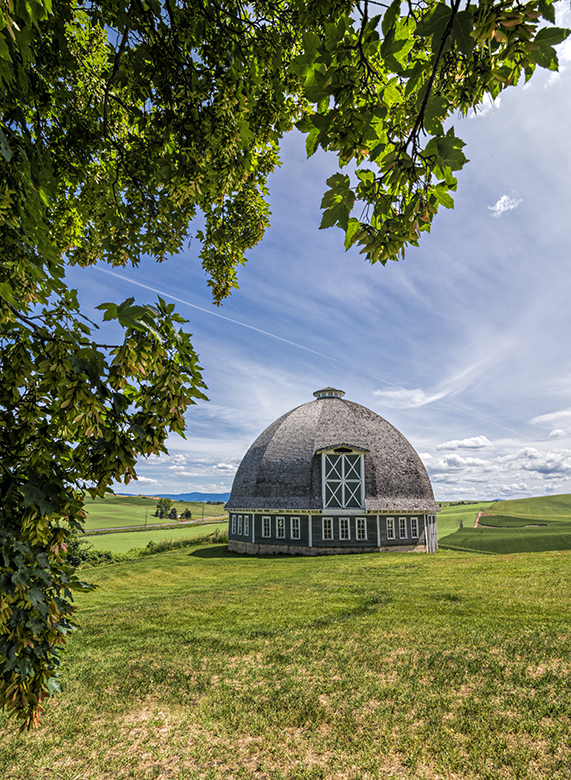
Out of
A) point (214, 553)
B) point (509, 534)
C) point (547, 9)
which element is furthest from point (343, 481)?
point (547, 9)

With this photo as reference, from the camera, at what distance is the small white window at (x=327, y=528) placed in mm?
29391

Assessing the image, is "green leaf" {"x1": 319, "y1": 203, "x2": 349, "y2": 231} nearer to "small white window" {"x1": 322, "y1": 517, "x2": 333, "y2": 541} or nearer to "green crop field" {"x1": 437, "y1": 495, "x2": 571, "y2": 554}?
"small white window" {"x1": 322, "y1": 517, "x2": 333, "y2": 541}

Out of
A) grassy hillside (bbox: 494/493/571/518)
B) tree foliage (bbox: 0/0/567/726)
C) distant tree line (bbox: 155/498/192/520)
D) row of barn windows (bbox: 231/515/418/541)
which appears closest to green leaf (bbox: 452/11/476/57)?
tree foliage (bbox: 0/0/567/726)

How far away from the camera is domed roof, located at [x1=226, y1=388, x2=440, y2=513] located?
30.8 m

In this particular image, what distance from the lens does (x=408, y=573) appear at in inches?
693

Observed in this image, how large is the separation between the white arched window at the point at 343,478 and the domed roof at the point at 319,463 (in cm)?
58

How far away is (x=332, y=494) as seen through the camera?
99.1ft

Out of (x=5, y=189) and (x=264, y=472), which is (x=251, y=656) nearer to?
(x=5, y=189)

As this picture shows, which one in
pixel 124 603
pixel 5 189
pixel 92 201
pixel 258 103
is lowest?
pixel 124 603

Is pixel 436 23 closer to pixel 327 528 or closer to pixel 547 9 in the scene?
pixel 547 9

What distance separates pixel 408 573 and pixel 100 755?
49.7 feet

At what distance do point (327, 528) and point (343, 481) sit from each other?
371cm

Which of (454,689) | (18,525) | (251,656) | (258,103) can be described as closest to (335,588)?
(251,656)

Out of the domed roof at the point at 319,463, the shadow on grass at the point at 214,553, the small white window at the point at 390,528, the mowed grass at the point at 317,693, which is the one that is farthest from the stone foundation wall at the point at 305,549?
the mowed grass at the point at 317,693
